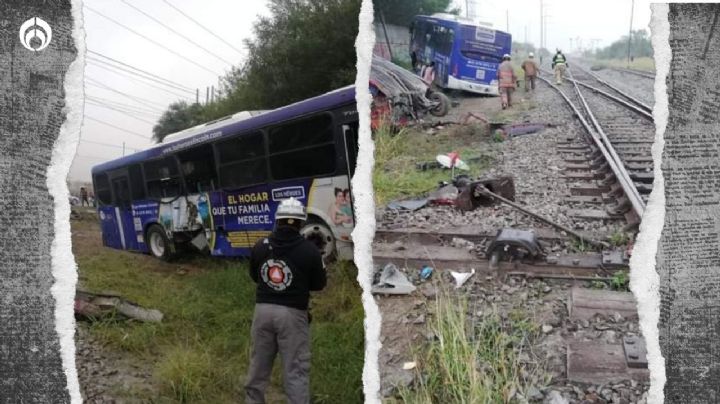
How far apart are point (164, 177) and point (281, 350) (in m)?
1.43

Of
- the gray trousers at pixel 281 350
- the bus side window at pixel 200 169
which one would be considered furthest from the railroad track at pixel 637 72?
the bus side window at pixel 200 169

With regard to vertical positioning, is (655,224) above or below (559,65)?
below

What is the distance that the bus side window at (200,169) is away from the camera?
150 inches

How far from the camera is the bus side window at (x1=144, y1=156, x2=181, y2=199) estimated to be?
392 centimetres

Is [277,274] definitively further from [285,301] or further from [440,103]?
[440,103]

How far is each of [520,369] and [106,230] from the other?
2.80 meters

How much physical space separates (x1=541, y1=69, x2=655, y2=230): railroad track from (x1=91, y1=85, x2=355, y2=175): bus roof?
5.10 ft

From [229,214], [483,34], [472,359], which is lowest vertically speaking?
[472,359]

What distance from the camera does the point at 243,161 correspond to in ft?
12.3

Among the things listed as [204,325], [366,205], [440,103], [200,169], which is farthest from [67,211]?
[440,103]

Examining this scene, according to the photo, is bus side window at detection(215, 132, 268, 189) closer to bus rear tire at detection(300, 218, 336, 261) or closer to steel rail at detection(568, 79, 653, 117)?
bus rear tire at detection(300, 218, 336, 261)

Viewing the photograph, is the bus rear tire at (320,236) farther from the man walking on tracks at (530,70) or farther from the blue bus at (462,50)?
the man walking on tracks at (530,70)

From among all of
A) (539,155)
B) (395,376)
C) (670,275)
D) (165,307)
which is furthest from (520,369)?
(165,307)

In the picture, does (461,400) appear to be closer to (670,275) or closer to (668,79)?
(670,275)
